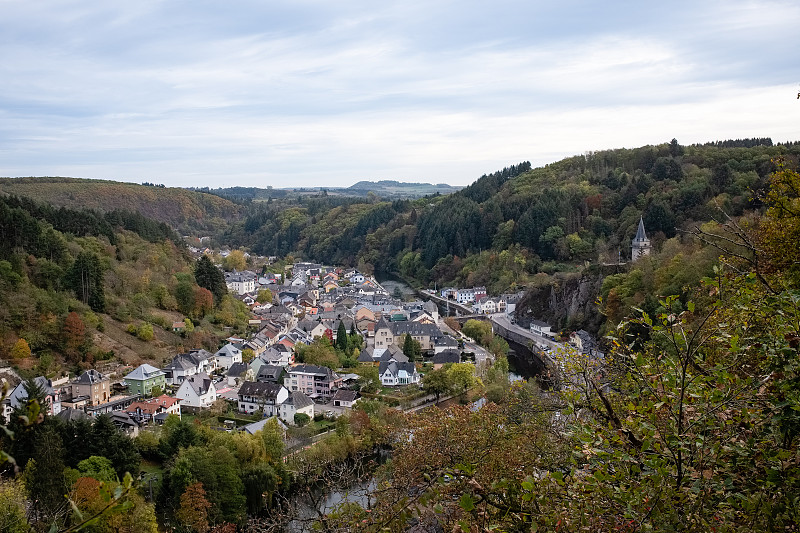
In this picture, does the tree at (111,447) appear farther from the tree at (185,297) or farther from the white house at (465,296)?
the white house at (465,296)

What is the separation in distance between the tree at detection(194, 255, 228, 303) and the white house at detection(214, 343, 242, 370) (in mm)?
6047

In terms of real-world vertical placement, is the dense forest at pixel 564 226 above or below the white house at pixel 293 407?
above

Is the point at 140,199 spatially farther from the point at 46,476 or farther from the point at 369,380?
the point at 46,476

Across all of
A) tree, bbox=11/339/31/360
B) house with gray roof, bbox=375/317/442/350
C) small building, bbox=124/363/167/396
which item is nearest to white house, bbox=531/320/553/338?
house with gray roof, bbox=375/317/442/350

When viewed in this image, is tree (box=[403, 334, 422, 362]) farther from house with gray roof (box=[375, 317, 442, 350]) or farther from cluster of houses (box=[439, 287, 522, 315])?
cluster of houses (box=[439, 287, 522, 315])

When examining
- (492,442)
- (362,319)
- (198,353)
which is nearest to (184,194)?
(362,319)

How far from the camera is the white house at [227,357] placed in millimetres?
21828

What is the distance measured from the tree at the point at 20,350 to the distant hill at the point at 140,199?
41793 millimetres

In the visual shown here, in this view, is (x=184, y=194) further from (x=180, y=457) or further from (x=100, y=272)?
(x=180, y=457)

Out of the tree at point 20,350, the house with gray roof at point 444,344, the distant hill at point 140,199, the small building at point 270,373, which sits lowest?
the house with gray roof at point 444,344

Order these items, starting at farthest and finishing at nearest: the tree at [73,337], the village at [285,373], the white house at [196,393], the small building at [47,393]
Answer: the tree at [73,337]
the white house at [196,393]
the village at [285,373]
the small building at [47,393]

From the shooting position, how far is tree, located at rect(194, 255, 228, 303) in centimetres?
2766

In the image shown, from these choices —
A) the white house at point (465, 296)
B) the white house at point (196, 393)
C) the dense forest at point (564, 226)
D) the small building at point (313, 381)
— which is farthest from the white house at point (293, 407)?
the white house at point (465, 296)

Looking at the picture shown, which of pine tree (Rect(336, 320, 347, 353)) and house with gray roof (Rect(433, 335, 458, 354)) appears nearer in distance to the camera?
pine tree (Rect(336, 320, 347, 353))
